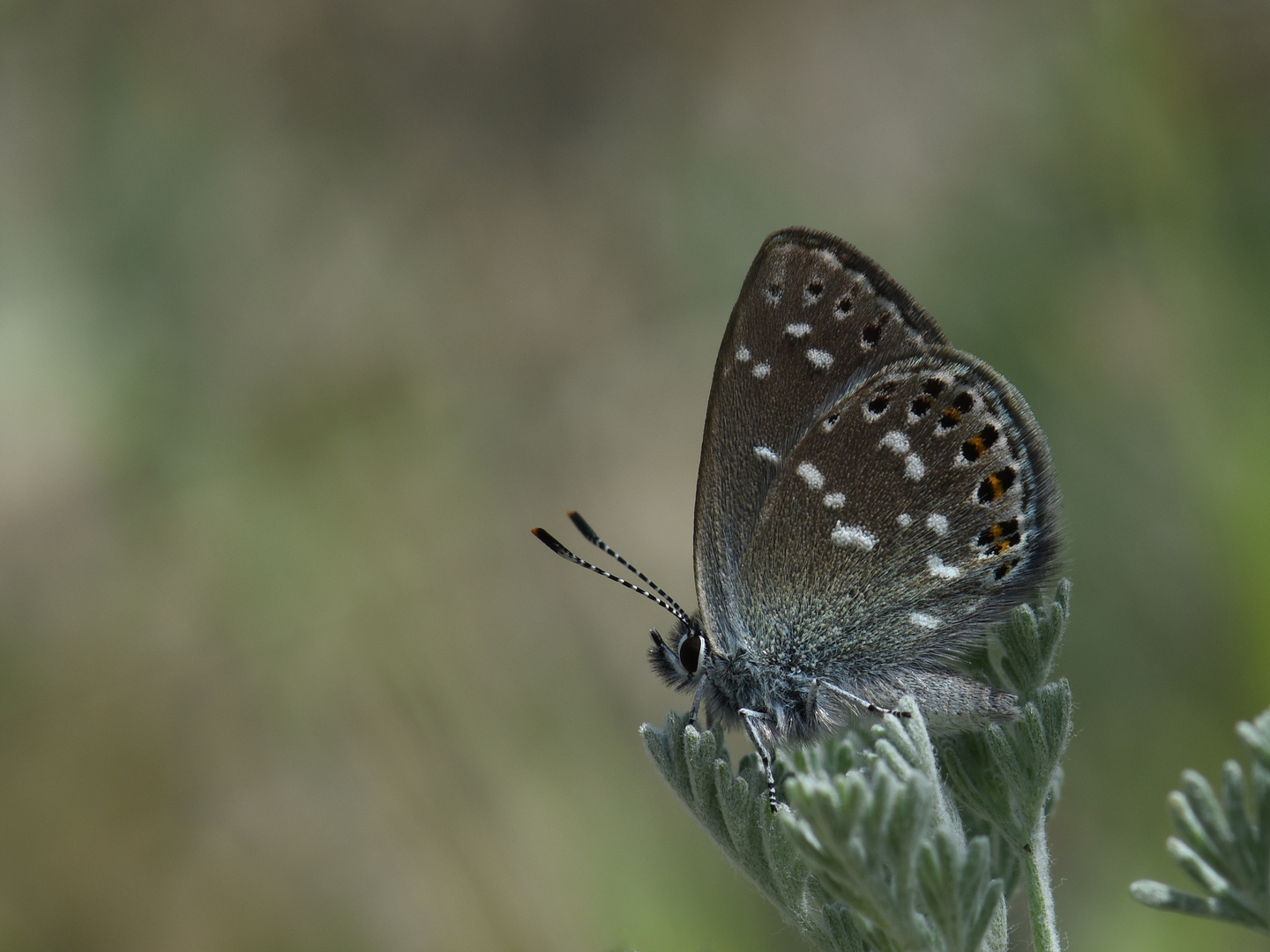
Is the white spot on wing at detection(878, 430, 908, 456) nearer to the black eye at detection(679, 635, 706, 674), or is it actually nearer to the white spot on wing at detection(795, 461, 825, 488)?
the white spot on wing at detection(795, 461, 825, 488)

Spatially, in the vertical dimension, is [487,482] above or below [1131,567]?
above

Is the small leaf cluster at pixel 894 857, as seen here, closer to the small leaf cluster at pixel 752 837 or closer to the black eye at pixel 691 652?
the small leaf cluster at pixel 752 837

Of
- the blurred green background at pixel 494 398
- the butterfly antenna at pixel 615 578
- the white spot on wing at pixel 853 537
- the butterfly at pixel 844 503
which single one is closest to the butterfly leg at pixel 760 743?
the butterfly at pixel 844 503

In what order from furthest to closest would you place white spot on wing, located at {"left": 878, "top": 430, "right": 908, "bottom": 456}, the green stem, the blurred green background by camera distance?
the blurred green background < white spot on wing, located at {"left": 878, "top": 430, "right": 908, "bottom": 456} < the green stem

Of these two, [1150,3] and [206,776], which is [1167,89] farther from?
[206,776]

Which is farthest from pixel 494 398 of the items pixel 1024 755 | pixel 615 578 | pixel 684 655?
pixel 1024 755

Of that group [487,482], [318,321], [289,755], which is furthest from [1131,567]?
[318,321]

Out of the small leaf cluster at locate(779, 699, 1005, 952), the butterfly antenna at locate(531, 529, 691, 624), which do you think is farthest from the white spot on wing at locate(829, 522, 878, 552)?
the small leaf cluster at locate(779, 699, 1005, 952)

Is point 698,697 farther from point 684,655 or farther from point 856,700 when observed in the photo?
point 856,700
